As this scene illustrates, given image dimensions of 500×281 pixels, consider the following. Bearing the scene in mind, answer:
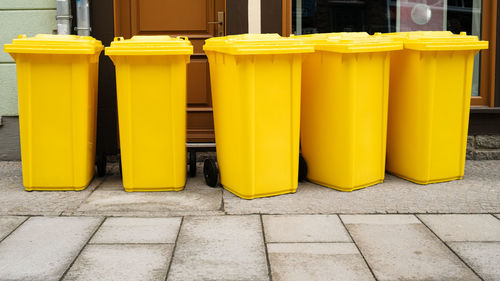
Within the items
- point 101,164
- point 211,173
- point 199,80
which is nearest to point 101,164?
point 101,164

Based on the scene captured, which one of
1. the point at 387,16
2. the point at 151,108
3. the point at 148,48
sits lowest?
the point at 151,108

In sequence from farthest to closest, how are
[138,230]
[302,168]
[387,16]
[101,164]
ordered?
1. [387,16]
2. [101,164]
3. [302,168]
4. [138,230]

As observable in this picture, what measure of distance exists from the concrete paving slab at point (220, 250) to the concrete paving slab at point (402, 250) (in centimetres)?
64

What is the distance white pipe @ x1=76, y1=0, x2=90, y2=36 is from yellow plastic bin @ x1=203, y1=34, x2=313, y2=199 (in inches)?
63.5

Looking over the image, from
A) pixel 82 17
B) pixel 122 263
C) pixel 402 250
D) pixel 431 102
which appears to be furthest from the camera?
pixel 82 17

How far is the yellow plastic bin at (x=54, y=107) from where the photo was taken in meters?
5.10

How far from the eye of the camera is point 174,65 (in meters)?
5.16

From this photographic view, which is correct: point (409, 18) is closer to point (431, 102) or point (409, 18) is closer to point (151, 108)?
point (431, 102)

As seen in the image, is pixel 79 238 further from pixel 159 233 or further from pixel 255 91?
pixel 255 91

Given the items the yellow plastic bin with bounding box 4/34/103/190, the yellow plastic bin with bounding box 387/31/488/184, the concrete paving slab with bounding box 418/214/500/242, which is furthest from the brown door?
the concrete paving slab with bounding box 418/214/500/242

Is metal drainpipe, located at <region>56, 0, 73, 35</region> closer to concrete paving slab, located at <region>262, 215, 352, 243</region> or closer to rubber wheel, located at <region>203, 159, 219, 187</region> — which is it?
rubber wheel, located at <region>203, 159, 219, 187</region>

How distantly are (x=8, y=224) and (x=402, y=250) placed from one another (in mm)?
2641

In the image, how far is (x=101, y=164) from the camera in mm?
5852

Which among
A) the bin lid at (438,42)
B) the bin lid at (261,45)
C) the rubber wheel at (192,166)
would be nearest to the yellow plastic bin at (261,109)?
the bin lid at (261,45)
